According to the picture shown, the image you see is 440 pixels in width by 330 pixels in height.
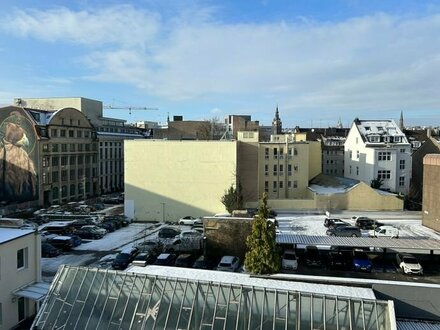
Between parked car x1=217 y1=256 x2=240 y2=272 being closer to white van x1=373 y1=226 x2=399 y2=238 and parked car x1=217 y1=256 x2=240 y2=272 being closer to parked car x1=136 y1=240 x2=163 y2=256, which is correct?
parked car x1=136 y1=240 x2=163 y2=256

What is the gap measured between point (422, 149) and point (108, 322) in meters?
57.1

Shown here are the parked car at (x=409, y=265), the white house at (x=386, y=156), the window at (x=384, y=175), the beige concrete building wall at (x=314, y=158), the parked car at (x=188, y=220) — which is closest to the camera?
the parked car at (x=409, y=265)

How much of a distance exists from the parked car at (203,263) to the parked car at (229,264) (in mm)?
928

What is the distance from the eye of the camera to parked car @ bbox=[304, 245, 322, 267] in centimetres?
2522

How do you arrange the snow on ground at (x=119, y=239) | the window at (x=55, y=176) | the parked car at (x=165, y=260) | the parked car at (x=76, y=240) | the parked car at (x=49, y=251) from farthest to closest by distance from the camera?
1. the window at (x=55, y=176)
2. the parked car at (x=76, y=240)
3. the snow on ground at (x=119, y=239)
4. the parked car at (x=49, y=251)
5. the parked car at (x=165, y=260)

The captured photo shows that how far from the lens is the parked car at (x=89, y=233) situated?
115 feet

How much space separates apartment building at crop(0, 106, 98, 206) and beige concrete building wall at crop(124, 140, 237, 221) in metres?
14.3

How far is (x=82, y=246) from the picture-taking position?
106ft

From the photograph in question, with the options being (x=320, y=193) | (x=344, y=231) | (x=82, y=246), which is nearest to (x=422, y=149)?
(x=320, y=193)

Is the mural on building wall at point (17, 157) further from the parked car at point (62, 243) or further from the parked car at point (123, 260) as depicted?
the parked car at point (123, 260)

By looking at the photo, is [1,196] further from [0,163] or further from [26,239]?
[26,239]

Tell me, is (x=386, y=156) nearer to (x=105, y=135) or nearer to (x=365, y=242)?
(x=365, y=242)

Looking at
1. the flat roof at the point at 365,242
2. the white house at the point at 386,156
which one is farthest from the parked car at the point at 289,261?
the white house at the point at 386,156

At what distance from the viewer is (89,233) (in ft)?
115
